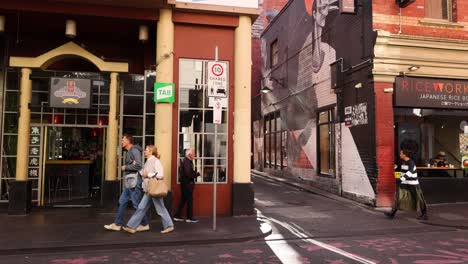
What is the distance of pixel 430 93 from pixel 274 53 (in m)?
11.9

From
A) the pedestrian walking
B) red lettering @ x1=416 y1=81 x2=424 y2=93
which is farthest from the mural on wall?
the pedestrian walking

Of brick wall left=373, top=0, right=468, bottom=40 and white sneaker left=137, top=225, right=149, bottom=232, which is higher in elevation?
brick wall left=373, top=0, right=468, bottom=40

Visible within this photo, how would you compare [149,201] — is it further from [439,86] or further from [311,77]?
[311,77]

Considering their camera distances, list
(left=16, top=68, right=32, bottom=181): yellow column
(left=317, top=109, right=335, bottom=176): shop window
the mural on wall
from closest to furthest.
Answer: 1. (left=16, top=68, right=32, bottom=181): yellow column
2. the mural on wall
3. (left=317, top=109, right=335, bottom=176): shop window

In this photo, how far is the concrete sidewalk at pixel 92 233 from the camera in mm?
6844

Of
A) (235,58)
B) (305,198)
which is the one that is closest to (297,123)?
(305,198)

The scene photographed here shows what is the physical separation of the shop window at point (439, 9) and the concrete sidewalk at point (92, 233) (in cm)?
878

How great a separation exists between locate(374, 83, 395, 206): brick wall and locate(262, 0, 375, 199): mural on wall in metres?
0.32

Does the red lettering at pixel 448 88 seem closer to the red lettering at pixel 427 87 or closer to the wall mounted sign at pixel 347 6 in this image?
the red lettering at pixel 427 87

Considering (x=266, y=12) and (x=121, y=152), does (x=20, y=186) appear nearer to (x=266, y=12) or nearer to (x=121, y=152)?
(x=121, y=152)

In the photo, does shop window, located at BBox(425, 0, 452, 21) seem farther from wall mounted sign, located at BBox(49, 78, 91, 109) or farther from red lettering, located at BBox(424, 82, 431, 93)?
wall mounted sign, located at BBox(49, 78, 91, 109)

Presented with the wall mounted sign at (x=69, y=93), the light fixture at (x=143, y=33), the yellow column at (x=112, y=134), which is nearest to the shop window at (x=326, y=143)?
the light fixture at (x=143, y=33)

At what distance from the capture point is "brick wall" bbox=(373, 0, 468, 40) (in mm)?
11656

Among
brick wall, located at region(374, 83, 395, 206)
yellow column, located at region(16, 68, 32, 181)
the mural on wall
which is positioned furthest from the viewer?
the mural on wall
